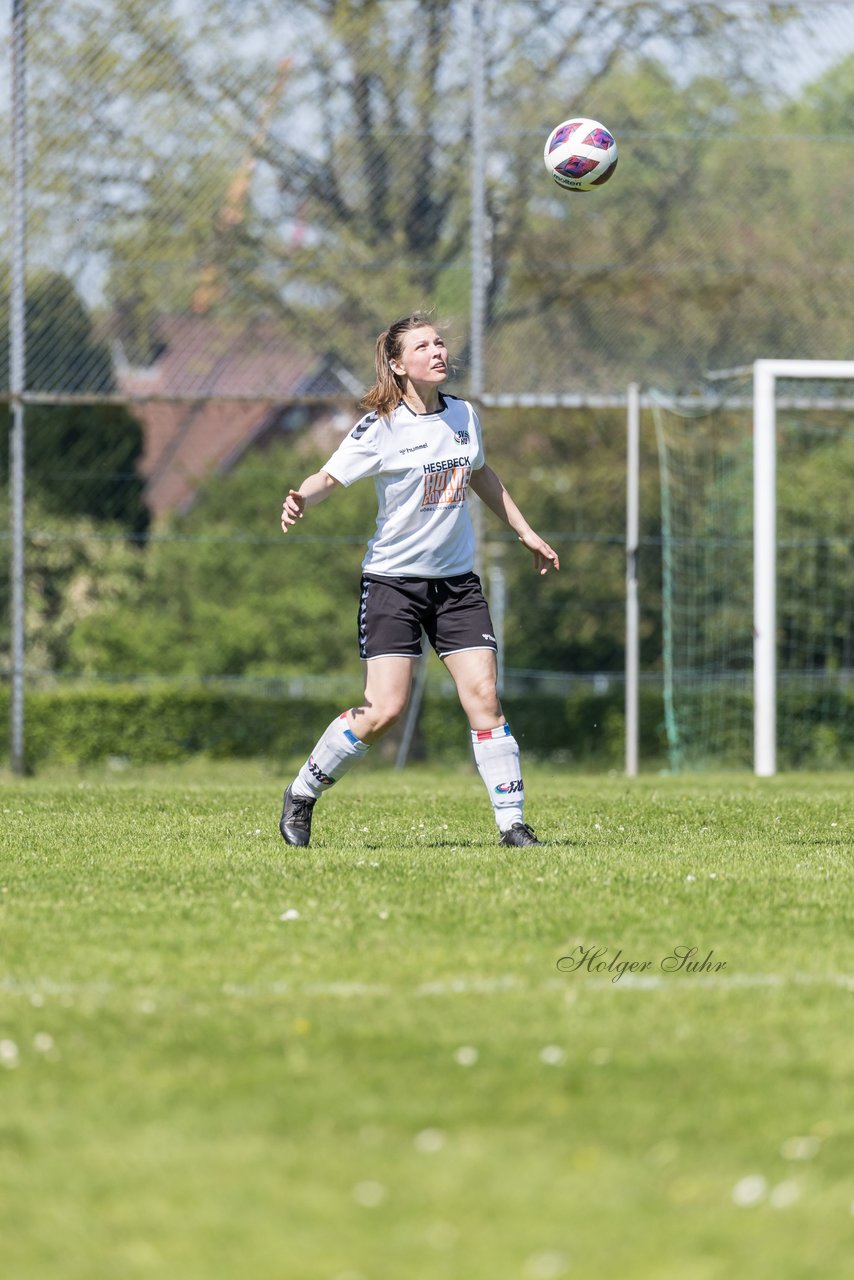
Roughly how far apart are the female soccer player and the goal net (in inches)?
348

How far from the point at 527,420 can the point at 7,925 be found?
17.8m

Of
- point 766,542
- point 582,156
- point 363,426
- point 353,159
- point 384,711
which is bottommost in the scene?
point 384,711

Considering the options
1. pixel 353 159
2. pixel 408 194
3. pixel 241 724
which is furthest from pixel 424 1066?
pixel 241 724

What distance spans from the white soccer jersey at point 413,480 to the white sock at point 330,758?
72 centimetres

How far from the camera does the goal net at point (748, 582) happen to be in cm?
1834

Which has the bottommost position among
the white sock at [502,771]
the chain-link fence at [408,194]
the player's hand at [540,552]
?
the white sock at [502,771]

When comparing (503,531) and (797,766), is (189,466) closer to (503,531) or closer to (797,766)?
(503,531)

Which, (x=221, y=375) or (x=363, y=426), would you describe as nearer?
(x=363, y=426)

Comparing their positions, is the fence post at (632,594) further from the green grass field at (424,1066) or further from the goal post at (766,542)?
the green grass field at (424,1066)

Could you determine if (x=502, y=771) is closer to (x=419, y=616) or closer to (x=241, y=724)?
(x=419, y=616)

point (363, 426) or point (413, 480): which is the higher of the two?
point (363, 426)

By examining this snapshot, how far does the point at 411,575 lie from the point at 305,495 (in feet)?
1.95

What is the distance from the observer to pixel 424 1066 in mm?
4117

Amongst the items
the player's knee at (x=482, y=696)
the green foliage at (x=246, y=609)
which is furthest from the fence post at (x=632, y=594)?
the green foliage at (x=246, y=609)
